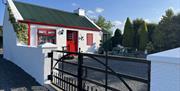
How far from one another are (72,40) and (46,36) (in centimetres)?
260

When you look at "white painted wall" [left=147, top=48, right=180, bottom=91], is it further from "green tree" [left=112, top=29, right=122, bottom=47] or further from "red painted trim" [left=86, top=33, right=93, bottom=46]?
"green tree" [left=112, top=29, right=122, bottom=47]

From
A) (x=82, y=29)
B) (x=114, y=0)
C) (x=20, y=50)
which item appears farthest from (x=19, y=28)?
(x=114, y=0)

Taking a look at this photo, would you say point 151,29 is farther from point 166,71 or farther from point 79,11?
point 166,71

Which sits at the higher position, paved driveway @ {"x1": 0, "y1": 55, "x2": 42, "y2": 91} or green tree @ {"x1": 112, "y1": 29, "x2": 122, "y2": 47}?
green tree @ {"x1": 112, "y1": 29, "x2": 122, "y2": 47}

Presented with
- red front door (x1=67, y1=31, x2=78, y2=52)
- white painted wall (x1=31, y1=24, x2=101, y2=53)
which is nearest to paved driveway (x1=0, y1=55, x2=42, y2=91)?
white painted wall (x1=31, y1=24, x2=101, y2=53)

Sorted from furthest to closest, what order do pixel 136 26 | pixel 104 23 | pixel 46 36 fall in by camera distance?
pixel 104 23
pixel 136 26
pixel 46 36

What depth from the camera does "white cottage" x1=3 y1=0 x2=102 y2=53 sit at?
1184 cm

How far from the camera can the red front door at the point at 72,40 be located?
576 inches

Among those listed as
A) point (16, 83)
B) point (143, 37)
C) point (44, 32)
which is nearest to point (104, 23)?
point (143, 37)

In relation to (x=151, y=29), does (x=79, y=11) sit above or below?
above

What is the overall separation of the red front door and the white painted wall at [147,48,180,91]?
12716mm

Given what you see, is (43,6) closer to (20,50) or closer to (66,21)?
(66,21)

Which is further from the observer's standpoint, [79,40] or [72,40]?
[79,40]

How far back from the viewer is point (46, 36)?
42.1ft
